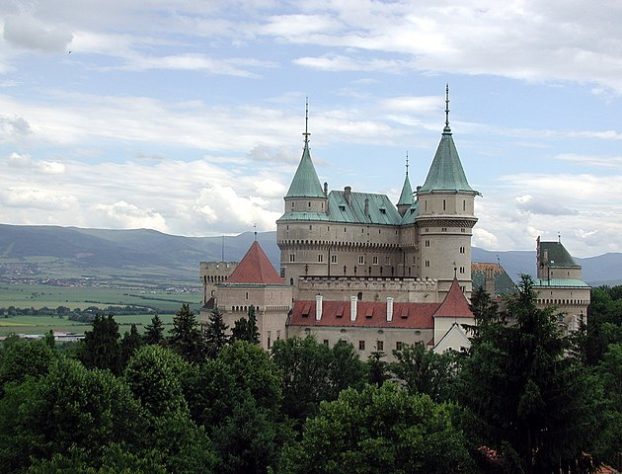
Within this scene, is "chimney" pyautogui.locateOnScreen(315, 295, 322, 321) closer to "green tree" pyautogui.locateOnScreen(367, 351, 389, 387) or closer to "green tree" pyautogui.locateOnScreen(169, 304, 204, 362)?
"green tree" pyautogui.locateOnScreen(169, 304, 204, 362)

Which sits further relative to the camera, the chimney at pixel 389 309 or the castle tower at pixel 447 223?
the castle tower at pixel 447 223

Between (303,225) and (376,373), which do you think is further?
(303,225)

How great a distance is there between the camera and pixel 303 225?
114438mm

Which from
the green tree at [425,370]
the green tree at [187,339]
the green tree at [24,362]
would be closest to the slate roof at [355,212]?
the green tree at [187,339]

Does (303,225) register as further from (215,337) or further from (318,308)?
(215,337)

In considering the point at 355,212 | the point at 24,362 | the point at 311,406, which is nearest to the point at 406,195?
the point at 355,212

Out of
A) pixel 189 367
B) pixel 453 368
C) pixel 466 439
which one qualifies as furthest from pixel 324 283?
pixel 466 439

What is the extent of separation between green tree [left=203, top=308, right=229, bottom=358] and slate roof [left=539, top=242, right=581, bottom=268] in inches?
1621

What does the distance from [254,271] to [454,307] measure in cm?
1884

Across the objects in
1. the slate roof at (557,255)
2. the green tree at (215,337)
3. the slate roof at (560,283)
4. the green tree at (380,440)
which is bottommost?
the green tree at (380,440)

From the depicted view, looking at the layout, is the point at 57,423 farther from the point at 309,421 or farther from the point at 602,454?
the point at 602,454

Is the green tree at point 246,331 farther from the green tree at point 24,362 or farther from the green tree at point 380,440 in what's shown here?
the green tree at point 380,440

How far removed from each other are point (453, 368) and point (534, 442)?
44.9 metres

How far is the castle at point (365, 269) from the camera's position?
101m
